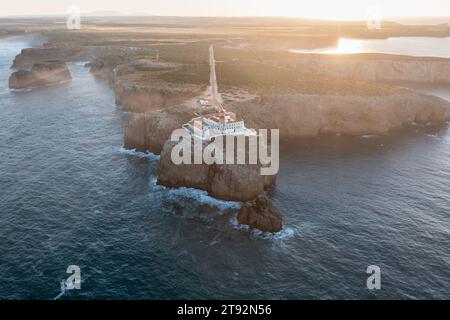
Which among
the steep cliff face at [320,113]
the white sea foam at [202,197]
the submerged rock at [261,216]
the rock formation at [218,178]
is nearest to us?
the submerged rock at [261,216]

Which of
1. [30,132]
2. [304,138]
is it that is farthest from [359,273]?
[30,132]

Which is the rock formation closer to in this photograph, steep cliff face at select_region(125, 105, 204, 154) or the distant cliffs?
steep cliff face at select_region(125, 105, 204, 154)

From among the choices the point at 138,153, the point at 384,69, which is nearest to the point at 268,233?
the point at 138,153

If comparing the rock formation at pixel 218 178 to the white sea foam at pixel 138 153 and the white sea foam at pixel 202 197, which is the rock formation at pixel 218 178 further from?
the white sea foam at pixel 138 153

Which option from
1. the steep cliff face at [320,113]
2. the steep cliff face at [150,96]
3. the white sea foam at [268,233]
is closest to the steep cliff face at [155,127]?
the steep cliff face at [320,113]

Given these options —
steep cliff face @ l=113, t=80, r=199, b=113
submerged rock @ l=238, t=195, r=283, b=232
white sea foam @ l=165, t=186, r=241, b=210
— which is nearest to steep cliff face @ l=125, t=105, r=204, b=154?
steep cliff face @ l=113, t=80, r=199, b=113

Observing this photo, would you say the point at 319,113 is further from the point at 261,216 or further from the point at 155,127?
the point at 261,216
